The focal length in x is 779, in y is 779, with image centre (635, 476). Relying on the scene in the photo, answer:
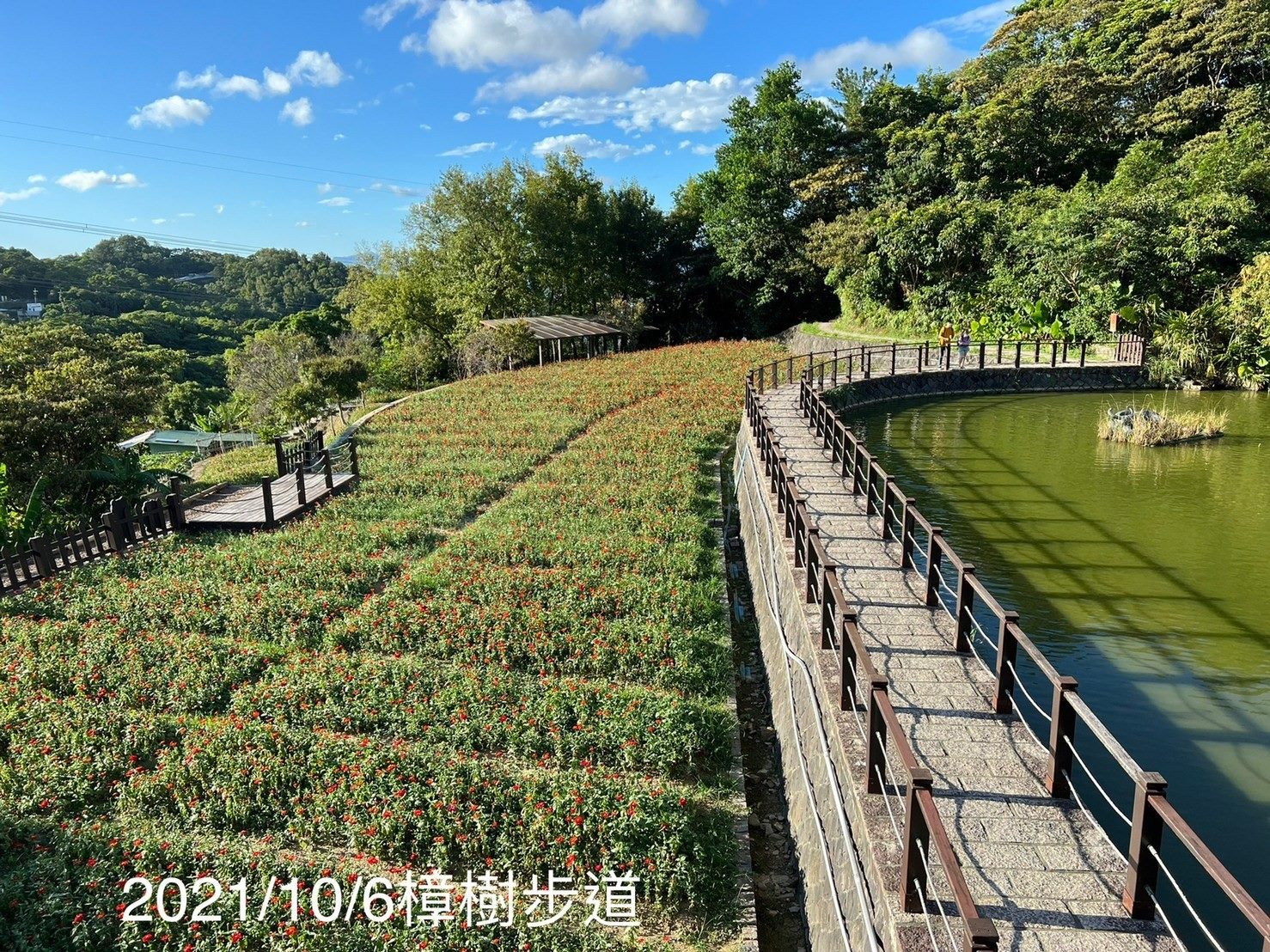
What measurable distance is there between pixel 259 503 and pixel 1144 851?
646 inches

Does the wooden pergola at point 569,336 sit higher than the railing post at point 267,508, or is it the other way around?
the wooden pergola at point 569,336

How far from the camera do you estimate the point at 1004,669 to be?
6207 mm

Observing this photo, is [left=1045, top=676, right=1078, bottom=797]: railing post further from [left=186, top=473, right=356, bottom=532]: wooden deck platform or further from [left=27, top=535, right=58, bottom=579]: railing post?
[left=27, top=535, right=58, bottom=579]: railing post

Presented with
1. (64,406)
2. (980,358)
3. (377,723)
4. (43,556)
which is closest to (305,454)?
(64,406)

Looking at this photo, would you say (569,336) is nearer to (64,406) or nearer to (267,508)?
(64,406)

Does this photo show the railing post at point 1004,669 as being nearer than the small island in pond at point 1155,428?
Yes

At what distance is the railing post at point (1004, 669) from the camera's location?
238 inches

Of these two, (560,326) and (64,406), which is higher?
(560,326)

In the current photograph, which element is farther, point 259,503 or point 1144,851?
point 259,503

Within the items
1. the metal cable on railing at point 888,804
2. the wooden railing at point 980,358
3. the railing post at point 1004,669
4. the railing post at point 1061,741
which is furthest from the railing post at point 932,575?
the wooden railing at point 980,358

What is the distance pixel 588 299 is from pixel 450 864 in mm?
46165

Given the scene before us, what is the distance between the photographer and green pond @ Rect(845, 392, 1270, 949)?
23.1 feet

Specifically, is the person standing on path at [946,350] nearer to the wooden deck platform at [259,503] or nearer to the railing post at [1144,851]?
the wooden deck platform at [259,503]

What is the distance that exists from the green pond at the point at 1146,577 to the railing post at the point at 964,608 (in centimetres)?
162
